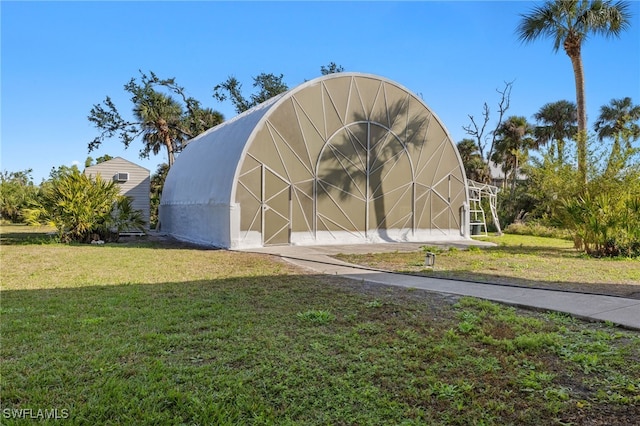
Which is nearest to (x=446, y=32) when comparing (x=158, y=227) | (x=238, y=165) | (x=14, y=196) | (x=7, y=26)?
(x=238, y=165)

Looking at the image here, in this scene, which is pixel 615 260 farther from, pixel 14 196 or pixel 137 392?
pixel 14 196

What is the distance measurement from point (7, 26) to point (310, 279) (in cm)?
722

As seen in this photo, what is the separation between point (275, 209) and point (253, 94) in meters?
20.7

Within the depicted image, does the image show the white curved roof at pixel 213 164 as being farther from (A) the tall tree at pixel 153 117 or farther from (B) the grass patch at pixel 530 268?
(A) the tall tree at pixel 153 117

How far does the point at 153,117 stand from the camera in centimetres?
2959

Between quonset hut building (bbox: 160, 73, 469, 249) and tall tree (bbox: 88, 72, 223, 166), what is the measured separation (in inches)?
466

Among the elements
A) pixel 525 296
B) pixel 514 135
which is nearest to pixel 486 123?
pixel 514 135

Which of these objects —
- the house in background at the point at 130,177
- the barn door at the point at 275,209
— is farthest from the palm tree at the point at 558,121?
the house in background at the point at 130,177

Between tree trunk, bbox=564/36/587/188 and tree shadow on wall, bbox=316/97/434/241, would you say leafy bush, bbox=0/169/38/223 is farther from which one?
tree trunk, bbox=564/36/587/188

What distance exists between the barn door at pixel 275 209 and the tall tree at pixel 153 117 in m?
17.8

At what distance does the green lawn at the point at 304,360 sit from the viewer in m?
2.87

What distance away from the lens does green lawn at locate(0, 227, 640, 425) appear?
9.40ft

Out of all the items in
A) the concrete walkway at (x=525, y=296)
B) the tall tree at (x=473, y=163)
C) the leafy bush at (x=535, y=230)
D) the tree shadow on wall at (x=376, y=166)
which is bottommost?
the concrete walkway at (x=525, y=296)

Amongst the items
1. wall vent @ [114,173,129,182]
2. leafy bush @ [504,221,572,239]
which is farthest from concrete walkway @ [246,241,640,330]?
leafy bush @ [504,221,572,239]
